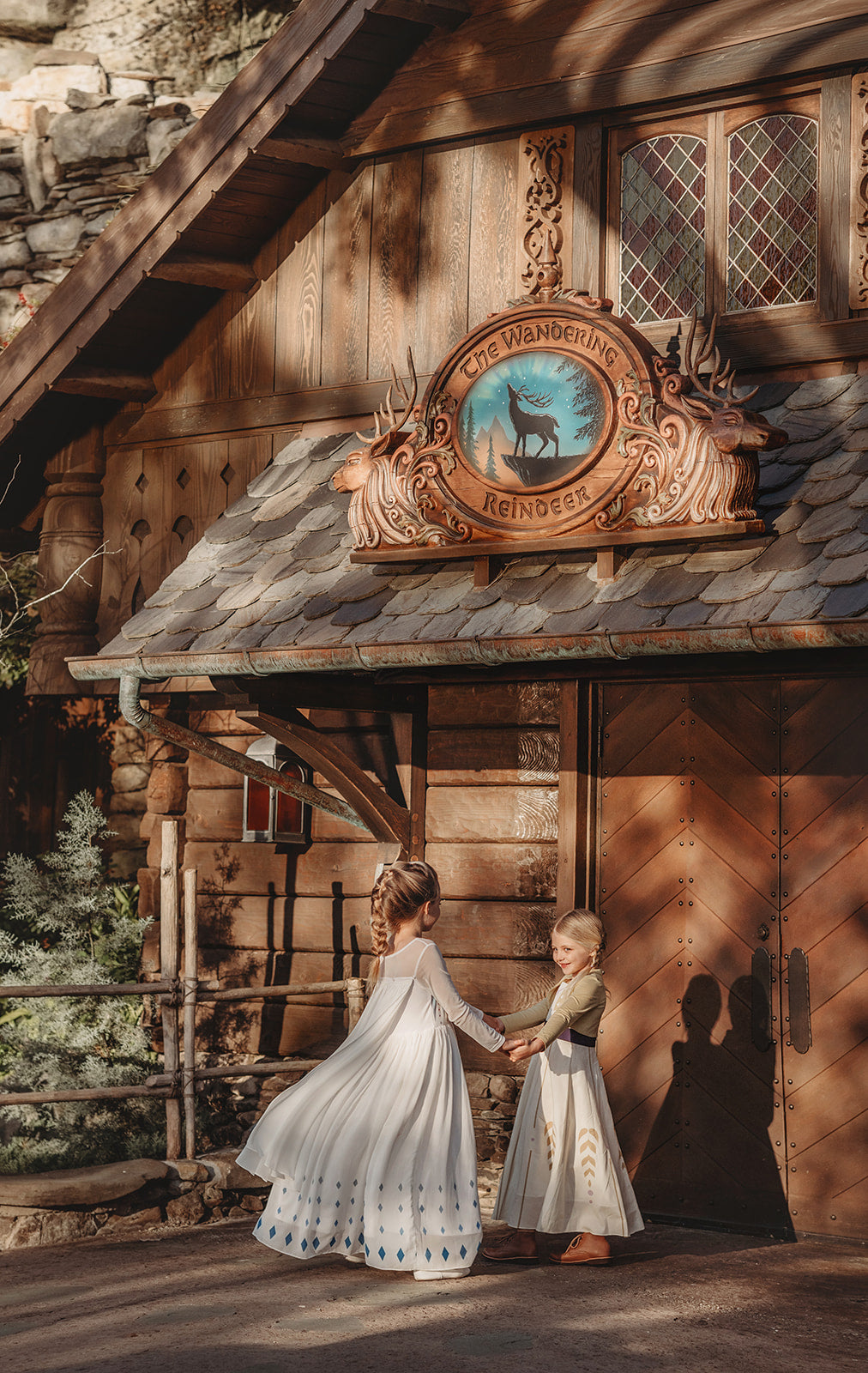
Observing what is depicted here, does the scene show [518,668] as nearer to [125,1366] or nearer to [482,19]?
[482,19]

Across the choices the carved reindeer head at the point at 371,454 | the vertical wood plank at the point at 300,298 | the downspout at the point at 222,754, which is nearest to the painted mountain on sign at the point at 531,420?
the carved reindeer head at the point at 371,454

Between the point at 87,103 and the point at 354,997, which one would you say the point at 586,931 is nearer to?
the point at 354,997

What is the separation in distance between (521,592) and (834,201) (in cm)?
242

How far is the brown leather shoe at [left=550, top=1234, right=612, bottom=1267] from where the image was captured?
223 inches

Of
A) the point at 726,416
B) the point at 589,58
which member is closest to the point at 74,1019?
the point at 726,416

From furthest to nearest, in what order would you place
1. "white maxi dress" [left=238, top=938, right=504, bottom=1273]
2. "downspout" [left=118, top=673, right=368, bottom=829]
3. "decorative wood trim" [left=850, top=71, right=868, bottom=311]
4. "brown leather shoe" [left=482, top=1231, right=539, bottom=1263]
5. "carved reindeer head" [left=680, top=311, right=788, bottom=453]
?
"downspout" [left=118, top=673, right=368, bottom=829] → "decorative wood trim" [left=850, top=71, right=868, bottom=311] → "carved reindeer head" [left=680, top=311, right=788, bottom=453] → "brown leather shoe" [left=482, top=1231, right=539, bottom=1263] → "white maxi dress" [left=238, top=938, right=504, bottom=1273]

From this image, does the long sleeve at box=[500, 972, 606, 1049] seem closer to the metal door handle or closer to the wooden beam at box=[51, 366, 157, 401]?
the metal door handle

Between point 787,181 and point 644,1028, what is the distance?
13.8 ft

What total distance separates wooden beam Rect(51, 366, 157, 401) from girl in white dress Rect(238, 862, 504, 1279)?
14.4 ft

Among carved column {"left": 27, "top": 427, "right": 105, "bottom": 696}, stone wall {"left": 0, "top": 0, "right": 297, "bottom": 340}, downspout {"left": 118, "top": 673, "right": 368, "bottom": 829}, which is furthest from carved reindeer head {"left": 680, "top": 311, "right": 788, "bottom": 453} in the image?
stone wall {"left": 0, "top": 0, "right": 297, "bottom": 340}

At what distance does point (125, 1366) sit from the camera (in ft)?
14.4

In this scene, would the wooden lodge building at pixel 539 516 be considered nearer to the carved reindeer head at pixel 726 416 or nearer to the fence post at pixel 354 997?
the carved reindeer head at pixel 726 416

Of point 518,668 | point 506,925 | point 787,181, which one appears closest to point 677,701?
point 518,668

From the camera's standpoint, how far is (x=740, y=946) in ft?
22.4
